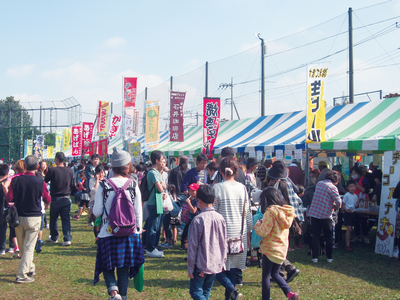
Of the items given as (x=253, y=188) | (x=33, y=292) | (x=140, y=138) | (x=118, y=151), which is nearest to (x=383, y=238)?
(x=253, y=188)

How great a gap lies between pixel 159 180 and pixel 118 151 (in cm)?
227

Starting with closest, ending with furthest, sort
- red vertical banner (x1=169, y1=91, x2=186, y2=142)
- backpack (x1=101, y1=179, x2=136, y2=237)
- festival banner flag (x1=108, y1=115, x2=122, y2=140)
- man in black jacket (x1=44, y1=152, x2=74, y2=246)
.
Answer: backpack (x1=101, y1=179, x2=136, y2=237) < man in black jacket (x1=44, y1=152, x2=74, y2=246) < red vertical banner (x1=169, y1=91, x2=186, y2=142) < festival banner flag (x1=108, y1=115, x2=122, y2=140)

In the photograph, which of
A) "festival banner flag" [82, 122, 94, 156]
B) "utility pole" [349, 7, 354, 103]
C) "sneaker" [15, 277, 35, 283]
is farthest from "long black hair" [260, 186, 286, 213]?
"festival banner flag" [82, 122, 94, 156]

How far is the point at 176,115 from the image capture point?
15227 millimetres

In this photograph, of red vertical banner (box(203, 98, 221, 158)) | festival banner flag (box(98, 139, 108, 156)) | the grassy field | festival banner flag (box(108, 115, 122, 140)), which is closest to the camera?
the grassy field

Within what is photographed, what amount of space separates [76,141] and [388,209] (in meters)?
22.0

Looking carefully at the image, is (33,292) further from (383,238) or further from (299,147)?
(299,147)

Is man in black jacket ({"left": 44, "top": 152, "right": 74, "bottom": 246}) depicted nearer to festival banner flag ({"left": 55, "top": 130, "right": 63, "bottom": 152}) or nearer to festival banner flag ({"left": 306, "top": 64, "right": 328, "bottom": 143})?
festival banner flag ({"left": 306, "top": 64, "right": 328, "bottom": 143})

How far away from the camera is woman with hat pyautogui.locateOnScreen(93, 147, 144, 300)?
3.20m

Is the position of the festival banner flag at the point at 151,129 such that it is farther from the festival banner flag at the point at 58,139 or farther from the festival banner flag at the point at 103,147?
the festival banner flag at the point at 58,139

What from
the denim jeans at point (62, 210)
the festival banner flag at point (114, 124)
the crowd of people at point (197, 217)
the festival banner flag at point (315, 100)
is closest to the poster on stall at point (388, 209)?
the crowd of people at point (197, 217)

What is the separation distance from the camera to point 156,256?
239 inches

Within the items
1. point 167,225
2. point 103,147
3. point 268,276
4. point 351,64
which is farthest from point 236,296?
point 103,147

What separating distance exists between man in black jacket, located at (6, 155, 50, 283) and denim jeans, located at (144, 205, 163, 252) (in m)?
1.78
